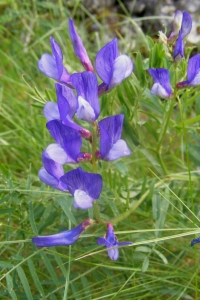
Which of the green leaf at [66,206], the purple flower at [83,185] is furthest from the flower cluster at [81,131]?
the green leaf at [66,206]

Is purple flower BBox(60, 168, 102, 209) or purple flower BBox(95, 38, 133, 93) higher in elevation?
purple flower BBox(95, 38, 133, 93)

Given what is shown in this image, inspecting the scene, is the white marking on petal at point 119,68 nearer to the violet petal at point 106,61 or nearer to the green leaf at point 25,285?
the violet petal at point 106,61

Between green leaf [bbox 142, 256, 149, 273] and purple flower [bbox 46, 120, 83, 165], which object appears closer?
purple flower [bbox 46, 120, 83, 165]

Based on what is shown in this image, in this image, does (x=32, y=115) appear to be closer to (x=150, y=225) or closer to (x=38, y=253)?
(x=150, y=225)

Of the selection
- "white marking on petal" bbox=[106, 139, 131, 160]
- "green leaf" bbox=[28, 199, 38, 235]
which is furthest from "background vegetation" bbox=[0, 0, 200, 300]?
"white marking on petal" bbox=[106, 139, 131, 160]

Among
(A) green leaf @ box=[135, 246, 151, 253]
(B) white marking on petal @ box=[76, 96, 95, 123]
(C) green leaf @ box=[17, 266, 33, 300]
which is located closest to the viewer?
(B) white marking on petal @ box=[76, 96, 95, 123]

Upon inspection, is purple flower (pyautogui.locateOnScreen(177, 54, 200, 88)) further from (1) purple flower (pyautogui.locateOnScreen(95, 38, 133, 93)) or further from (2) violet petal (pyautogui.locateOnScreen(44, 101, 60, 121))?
(2) violet petal (pyautogui.locateOnScreen(44, 101, 60, 121))

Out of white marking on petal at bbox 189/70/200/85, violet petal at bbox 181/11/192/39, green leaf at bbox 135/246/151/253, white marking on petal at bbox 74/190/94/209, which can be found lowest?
green leaf at bbox 135/246/151/253

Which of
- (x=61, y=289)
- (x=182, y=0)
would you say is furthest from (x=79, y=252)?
(x=182, y=0)

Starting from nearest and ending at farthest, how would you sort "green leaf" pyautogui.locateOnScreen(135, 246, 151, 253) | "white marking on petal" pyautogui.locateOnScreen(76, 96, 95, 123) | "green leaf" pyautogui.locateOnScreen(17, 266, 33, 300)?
1. "white marking on petal" pyautogui.locateOnScreen(76, 96, 95, 123)
2. "green leaf" pyautogui.locateOnScreen(17, 266, 33, 300)
3. "green leaf" pyautogui.locateOnScreen(135, 246, 151, 253)
